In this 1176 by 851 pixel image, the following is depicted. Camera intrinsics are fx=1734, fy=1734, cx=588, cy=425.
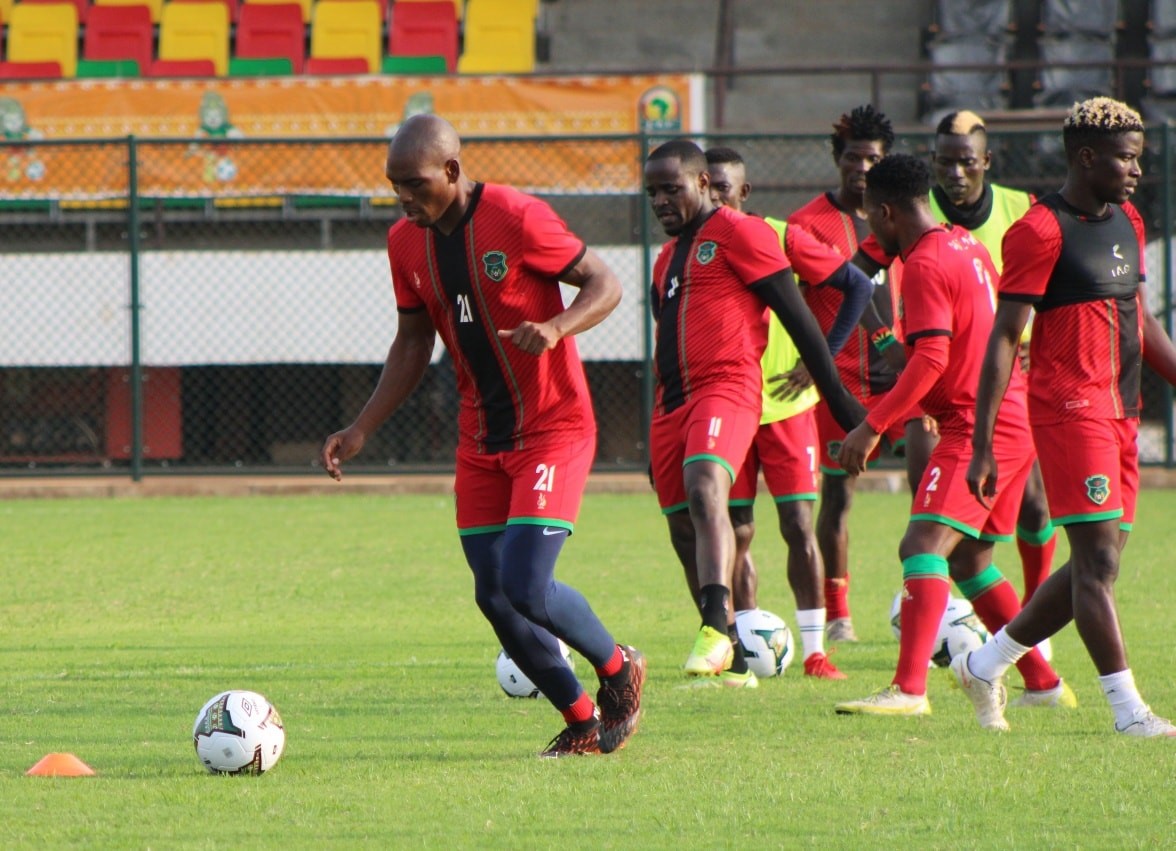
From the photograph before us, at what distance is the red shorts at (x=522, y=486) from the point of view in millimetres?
5434

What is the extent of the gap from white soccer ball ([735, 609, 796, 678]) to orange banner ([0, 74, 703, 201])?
9.71 meters

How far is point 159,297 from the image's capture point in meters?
16.6

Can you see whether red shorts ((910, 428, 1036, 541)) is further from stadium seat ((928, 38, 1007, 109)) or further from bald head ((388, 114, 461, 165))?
stadium seat ((928, 38, 1007, 109))

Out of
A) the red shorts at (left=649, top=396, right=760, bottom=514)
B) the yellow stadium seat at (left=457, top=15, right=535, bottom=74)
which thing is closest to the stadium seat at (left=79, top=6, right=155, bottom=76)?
the yellow stadium seat at (left=457, top=15, right=535, bottom=74)

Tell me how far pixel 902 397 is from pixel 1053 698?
52.8 inches

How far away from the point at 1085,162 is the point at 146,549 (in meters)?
8.18

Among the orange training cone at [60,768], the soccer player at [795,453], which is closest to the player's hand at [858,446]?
the soccer player at [795,453]

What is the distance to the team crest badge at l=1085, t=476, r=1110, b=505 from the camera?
5660 mm

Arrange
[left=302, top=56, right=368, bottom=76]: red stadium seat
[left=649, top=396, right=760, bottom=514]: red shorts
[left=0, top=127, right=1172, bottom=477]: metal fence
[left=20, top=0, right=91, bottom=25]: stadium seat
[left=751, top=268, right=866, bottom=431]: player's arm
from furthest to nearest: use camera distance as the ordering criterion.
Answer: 1. [left=20, top=0, right=91, bottom=25]: stadium seat
2. [left=302, top=56, right=368, bottom=76]: red stadium seat
3. [left=0, top=127, right=1172, bottom=477]: metal fence
4. [left=649, top=396, right=760, bottom=514]: red shorts
5. [left=751, top=268, right=866, bottom=431]: player's arm

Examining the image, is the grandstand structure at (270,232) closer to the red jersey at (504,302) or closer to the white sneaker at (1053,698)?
the white sneaker at (1053,698)

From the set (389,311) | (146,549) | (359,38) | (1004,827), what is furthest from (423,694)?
(359,38)

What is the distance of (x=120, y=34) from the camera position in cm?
2197

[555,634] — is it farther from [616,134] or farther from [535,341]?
[616,134]

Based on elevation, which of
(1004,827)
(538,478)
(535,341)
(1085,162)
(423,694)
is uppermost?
(1085,162)
